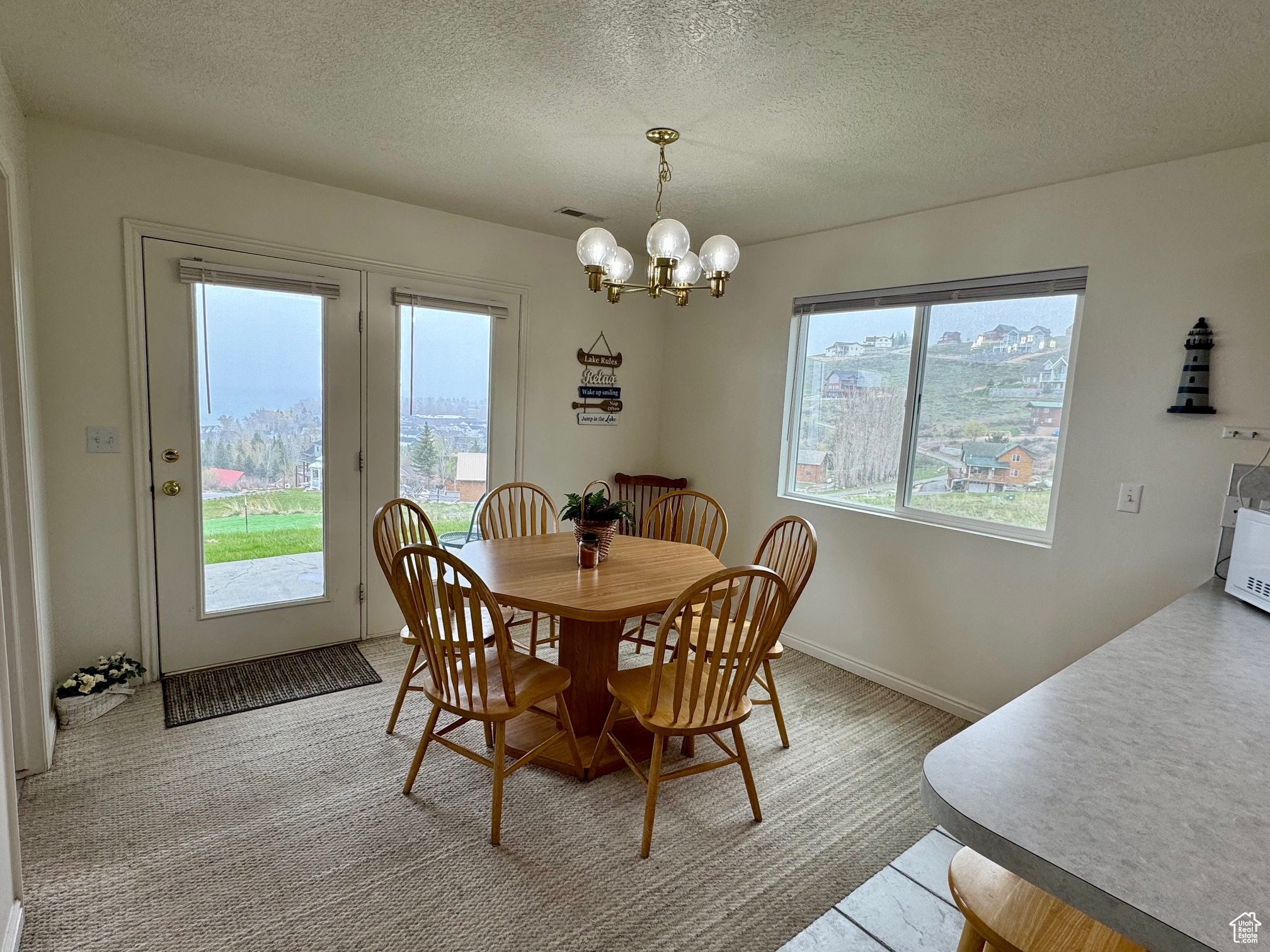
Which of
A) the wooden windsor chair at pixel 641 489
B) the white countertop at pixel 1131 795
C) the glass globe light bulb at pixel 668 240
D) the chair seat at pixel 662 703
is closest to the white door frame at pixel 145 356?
the glass globe light bulb at pixel 668 240

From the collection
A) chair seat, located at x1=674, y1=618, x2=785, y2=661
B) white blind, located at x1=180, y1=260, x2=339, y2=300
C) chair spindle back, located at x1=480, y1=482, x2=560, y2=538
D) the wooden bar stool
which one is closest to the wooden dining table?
chair seat, located at x1=674, y1=618, x2=785, y2=661

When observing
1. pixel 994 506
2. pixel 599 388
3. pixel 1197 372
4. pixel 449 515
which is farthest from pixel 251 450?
pixel 1197 372

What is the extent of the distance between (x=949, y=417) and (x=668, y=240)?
5.84 feet

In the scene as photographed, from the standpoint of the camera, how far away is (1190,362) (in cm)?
231

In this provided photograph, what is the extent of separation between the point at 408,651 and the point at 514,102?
2.67m

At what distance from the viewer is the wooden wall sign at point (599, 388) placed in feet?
13.7

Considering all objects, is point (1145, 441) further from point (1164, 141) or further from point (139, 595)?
point (139, 595)

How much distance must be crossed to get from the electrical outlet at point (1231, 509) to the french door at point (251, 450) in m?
3.65

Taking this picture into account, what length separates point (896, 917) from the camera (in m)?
1.74

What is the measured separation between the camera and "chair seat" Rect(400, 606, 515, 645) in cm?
244

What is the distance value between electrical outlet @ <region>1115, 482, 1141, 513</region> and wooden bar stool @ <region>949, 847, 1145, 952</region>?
198 centimetres

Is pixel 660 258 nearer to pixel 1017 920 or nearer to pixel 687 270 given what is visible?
pixel 687 270

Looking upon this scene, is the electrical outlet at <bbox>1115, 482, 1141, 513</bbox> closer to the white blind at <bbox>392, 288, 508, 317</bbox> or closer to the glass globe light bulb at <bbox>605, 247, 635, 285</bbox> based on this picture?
the glass globe light bulb at <bbox>605, 247, 635, 285</bbox>

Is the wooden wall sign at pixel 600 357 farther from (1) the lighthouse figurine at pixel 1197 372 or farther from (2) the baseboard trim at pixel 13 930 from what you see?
(2) the baseboard trim at pixel 13 930
